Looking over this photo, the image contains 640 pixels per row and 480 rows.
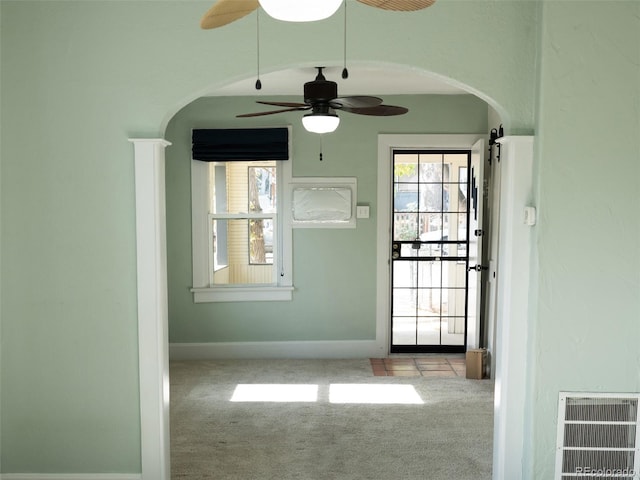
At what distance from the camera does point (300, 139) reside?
559 cm

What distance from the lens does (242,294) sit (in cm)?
570

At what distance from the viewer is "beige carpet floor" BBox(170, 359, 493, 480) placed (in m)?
3.46

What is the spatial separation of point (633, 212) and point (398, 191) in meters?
3.14

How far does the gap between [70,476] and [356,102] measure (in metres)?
2.58

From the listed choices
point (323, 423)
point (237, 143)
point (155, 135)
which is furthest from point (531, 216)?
point (237, 143)

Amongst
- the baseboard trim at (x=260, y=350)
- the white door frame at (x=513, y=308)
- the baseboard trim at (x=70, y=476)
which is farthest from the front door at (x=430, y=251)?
the baseboard trim at (x=70, y=476)

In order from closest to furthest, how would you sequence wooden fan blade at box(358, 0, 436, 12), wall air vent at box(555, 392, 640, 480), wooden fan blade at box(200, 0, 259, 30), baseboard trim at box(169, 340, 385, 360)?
wooden fan blade at box(358, 0, 436, 12)
wooden fan blade at box(200, 0, 259, 30)
wall air vent at box(555, 392, 640, 480)
baseboard trim at box(169, 340, 385, 360)

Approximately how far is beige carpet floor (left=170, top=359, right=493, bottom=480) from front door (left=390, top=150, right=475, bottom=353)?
0.78 meters

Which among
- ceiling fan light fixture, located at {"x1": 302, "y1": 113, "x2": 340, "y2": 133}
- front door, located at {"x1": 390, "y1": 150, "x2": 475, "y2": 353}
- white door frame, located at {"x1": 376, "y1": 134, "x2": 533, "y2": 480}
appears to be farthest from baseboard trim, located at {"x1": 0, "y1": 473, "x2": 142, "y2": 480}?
front door, located at {"x1": 390, "y1": 150, "x2": 475, "y2": 353}

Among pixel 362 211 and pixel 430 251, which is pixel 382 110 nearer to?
pixel 362 211

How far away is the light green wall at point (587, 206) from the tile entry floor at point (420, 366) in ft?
7.90

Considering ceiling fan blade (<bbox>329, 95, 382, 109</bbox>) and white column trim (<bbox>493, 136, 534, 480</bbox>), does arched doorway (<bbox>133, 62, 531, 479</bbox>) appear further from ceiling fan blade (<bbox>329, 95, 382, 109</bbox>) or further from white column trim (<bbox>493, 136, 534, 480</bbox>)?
ceiling fan blade (<bbox>329, 95, 382, 109</bbox>)

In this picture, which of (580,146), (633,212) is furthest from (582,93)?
(633,212)

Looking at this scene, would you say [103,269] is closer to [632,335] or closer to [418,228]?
[632,335]
